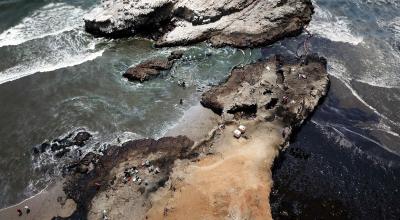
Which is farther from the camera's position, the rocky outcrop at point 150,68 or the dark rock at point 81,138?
the rocky outcrop at point 150,68

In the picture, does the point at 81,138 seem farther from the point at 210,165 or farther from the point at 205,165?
the point at 210,165

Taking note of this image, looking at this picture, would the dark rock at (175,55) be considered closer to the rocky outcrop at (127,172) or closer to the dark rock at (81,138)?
the rocky outcrop at (127,172)

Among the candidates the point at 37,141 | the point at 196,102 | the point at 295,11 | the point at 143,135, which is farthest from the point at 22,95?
the point at 295,11

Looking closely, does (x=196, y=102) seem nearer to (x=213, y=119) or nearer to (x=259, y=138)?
(x=213, y=119)

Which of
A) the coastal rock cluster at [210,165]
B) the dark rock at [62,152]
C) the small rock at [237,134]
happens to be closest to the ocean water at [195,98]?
the dark rock at [62,152]

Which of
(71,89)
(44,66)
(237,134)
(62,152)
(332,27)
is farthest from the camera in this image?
(332,27)

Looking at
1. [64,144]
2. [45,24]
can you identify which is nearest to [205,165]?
[64,144]
